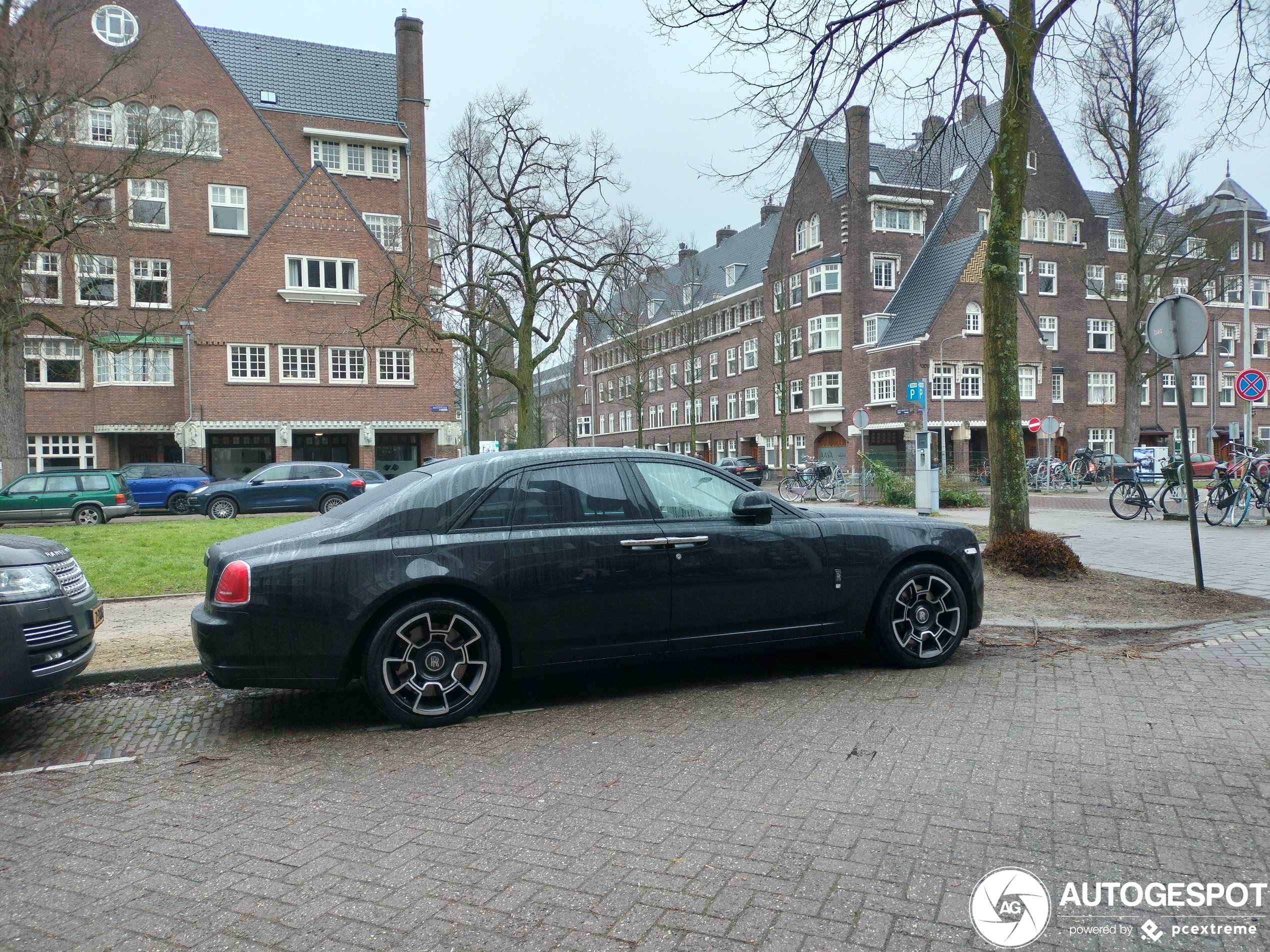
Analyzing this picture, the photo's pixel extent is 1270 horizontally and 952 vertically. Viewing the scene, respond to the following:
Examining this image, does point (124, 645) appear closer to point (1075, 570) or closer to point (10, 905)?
point (10, 905)

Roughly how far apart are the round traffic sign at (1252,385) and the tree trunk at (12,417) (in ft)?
93.8

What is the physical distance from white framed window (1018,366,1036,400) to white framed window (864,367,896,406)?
22.2 feet

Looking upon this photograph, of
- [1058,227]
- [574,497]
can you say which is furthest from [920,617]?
[1058,227]

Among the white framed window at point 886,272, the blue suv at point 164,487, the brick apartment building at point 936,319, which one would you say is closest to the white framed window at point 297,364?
the blue suv at point 164,487

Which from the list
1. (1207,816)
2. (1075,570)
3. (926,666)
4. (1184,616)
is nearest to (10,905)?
(1207,816)

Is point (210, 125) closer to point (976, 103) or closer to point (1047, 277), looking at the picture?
Answer: point (976, 103)

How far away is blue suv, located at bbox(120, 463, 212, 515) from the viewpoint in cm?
2589

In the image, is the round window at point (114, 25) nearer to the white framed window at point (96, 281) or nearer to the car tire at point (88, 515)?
the white framed window at point (96, 281)

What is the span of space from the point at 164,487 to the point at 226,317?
407 inches

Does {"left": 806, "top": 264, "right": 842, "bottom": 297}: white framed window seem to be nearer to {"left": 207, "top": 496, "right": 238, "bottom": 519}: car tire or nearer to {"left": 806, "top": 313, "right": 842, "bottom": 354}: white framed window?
{"left": 806, "top": 313, "right": 842, "bottom": 354}: white framed window

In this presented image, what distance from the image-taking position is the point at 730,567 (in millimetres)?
5602

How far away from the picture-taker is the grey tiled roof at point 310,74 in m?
41.2

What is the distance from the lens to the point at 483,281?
2872 cm

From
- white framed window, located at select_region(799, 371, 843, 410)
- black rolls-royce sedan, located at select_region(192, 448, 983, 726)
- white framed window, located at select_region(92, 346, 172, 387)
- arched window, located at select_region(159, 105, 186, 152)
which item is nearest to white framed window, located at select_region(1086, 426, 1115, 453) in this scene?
white framed window, located at select_region(799, 371, 843, 410)
